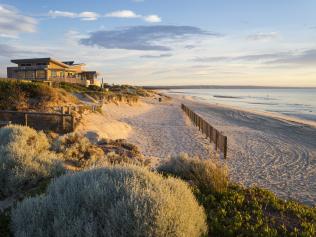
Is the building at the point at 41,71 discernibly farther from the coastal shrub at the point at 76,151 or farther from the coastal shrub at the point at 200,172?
the coastal shrub at the point at 200,172

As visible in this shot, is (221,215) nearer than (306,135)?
Yes

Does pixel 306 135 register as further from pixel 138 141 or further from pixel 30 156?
pixel 30 156

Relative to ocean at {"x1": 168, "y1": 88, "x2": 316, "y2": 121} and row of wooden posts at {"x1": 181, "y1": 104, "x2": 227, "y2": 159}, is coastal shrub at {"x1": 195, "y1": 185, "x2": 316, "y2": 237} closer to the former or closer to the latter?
row of wooden posts at {"x1": 181, "y1": 104, "x2": 227, "y2": 159}

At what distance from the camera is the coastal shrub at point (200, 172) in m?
6.31

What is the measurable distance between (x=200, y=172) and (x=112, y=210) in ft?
11.5

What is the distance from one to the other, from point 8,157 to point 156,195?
4.30 meters

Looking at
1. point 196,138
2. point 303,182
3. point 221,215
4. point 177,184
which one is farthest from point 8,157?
point 196,138

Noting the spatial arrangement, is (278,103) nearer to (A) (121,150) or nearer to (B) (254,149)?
(B) (254,149)

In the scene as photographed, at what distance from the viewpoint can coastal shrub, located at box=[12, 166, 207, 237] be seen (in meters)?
3.76

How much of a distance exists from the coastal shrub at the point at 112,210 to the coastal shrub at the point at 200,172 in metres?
1.61

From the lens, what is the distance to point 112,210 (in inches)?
152

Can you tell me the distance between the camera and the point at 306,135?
22734 mm

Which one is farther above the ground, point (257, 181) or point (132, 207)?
point (132, 207)

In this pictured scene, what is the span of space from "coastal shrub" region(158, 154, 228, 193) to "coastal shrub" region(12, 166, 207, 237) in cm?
161
